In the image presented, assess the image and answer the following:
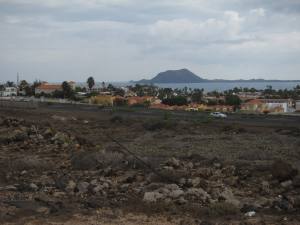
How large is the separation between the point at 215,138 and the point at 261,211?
1881 centimetres

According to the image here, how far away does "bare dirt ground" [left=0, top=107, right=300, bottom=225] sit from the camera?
10938mm

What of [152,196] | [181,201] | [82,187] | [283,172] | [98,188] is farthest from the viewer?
[283,172]

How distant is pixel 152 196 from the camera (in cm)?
1219

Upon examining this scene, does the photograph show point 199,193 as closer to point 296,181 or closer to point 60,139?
point 296,181

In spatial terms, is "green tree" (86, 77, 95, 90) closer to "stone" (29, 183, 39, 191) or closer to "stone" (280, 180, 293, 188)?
"stone" (29, 183, 39, 191)

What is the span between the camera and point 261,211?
1134 centimetres

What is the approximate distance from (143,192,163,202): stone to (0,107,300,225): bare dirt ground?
24mm

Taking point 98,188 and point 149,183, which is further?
point 149,183

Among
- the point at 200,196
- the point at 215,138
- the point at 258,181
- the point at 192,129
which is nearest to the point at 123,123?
the point at 192,129

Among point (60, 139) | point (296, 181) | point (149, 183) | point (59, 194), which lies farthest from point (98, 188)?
point (60, 139)

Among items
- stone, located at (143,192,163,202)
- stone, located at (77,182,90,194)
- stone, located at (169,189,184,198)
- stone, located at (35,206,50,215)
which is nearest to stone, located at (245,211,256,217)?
stone, located at (169,189,184,198)

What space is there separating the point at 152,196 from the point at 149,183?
91.1 inches

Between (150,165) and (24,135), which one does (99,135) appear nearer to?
(24,135)

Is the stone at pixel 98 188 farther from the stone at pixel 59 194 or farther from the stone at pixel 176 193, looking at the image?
the stone at pixel 176 193
